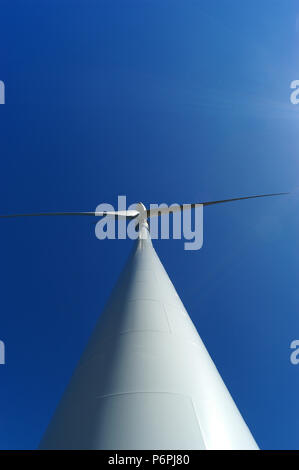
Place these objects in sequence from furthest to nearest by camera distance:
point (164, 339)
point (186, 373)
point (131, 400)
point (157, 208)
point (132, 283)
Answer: point (157, 208) → point (132, 283) → point (164, 339) → point (186, 373) → point (131, 400)

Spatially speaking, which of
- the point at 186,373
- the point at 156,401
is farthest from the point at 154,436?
the point at 186,373

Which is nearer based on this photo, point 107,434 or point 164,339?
point 107,434

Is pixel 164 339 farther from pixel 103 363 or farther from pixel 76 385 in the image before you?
pixel 76 385

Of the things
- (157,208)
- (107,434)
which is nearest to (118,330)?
(107,434)
